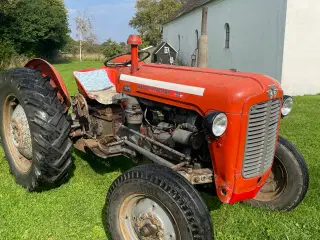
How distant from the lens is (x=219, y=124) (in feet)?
8.32

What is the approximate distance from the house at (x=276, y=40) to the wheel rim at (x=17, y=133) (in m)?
10.0

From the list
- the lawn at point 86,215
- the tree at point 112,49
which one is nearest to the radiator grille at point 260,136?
the lawn at point 86,215

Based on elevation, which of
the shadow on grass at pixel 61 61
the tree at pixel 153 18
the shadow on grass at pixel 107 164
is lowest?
the shadow on grass at pixel 61 61

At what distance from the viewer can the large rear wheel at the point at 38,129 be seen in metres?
3.38

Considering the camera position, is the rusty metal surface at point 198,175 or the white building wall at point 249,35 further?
the white building wall at point 249,35

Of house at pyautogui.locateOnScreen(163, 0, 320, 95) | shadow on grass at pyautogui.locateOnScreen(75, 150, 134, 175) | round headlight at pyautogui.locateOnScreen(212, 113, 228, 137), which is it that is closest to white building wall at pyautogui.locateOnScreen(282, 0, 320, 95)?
house at pyautogui.locateOnScreen(163, 0, 320, 95)

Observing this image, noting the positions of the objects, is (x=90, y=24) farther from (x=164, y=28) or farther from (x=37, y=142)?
(x=37, y=142)

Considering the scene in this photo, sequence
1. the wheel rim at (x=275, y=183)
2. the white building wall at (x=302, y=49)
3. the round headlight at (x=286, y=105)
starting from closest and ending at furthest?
the round headlight at (x=286, y=105), the wheel rim at (x=275, y=183), the white building wall at (x=302, y=49)

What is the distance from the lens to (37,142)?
3.35m

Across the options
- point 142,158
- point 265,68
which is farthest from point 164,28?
point 142,158

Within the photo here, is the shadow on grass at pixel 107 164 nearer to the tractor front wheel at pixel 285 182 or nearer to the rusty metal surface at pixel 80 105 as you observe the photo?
the rusty metal surface at pixel 80 105

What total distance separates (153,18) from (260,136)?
42.7 meters

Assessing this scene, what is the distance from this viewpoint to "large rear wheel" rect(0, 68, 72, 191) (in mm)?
3377

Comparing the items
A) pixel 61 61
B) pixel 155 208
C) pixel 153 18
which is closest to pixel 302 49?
pixel 155 208
